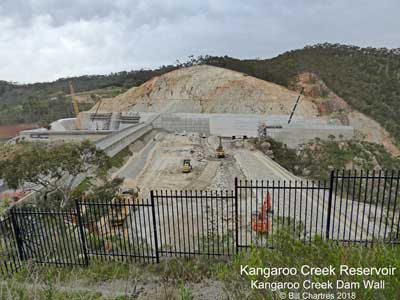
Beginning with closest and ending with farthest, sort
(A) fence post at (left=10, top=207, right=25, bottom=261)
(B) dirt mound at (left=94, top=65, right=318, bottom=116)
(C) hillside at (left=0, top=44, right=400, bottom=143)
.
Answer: (A) fence post at (left=10, top=207, right=25, bottom=261) → (C) hillside at (left=0, top=44, right=400, bottom=143) → (B) dirt mound at (left=94, top=65, right=318, bottom=116)

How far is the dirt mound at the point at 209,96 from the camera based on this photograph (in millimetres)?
46438

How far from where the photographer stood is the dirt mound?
4644 centimetres

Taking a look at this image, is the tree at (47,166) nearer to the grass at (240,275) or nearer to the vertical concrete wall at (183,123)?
the grass at (240,275)

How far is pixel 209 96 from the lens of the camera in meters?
50.9

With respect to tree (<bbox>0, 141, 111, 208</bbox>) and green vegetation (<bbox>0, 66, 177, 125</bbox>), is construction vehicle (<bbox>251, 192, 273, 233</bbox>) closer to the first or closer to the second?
tree (<bbox>0, 141, 111, 208</bbox>)

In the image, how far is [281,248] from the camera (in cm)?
361

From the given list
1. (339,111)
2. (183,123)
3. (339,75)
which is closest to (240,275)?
(183,123)

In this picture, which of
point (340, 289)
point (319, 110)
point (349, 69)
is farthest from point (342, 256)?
point (349, 69)

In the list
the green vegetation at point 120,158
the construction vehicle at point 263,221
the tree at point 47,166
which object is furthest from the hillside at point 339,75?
the tree at point 47,166

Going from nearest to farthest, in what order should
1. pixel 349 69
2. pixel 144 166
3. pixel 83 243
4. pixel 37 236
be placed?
pixel 83 243
pixel 37 236
pixel 144 166
pixel 349 69

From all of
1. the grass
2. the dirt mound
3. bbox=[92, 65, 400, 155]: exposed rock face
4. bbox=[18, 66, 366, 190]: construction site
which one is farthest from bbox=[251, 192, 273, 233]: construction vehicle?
the dirt mound

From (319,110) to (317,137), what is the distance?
14674mm

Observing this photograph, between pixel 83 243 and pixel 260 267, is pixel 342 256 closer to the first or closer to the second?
pixel 260 267

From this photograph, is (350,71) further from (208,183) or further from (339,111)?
(208,183)
